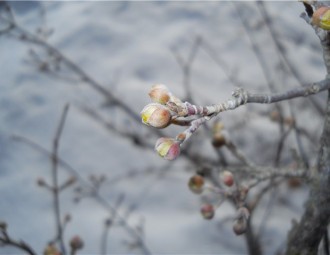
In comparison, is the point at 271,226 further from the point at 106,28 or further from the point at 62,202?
the point at 106,28

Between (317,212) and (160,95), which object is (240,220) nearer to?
(317,212)

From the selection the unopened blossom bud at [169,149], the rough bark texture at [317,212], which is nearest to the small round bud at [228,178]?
the rough bark texture at [317,212]

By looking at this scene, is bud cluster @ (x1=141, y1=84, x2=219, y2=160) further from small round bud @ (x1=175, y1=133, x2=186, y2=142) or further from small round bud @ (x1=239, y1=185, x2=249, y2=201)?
small round bud @ (x1=239, y1=185, x2=249, y2=201)

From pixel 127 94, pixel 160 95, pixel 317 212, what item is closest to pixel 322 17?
pixel 160 95

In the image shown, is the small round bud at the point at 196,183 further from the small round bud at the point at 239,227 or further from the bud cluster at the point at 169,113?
the bud cluster at the point at 169,113

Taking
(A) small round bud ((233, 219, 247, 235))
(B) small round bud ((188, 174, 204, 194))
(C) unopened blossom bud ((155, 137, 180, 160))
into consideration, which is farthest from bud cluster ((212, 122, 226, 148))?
(C) unopened blossom bud ((155, 137, 180, 160))

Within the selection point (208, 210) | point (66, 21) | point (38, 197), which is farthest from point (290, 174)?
point (66, 21)
